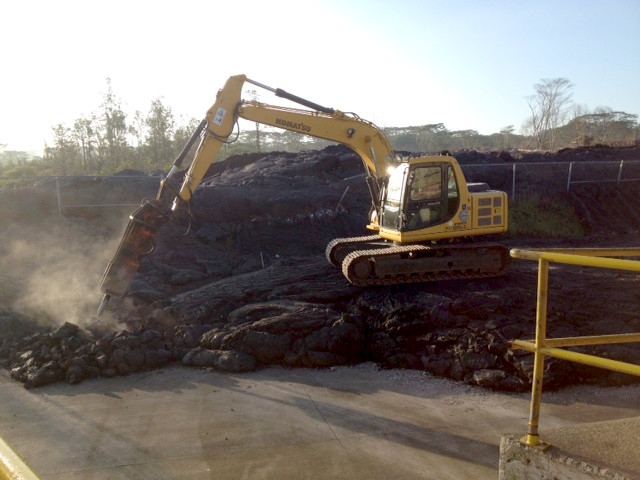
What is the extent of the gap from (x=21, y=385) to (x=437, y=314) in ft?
19.7

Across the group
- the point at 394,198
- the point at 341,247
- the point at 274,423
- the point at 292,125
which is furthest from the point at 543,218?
the point at 274,423

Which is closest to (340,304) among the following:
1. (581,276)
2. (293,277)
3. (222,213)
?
(293,277)

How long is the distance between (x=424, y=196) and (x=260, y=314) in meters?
3.75

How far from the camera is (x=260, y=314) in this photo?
972 centimetres

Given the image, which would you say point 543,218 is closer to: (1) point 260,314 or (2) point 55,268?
(1) point 260,314

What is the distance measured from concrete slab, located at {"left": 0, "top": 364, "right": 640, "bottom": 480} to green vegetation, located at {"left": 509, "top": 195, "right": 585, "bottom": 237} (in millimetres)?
12177

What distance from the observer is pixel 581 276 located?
1077cm

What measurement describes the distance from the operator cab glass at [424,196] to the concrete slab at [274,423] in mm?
3391

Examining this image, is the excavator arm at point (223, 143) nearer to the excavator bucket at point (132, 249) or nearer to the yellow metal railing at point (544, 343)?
the excavator bucket at point (132, 249)

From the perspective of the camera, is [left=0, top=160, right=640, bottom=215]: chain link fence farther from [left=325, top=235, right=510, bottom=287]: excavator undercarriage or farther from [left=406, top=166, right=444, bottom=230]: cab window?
[left=406, top=166, right=444, bottom=230]: cab window

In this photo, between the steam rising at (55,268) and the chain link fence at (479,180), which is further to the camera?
the chain link fence at (479,180)

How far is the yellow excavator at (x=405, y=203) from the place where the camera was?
1048 cm

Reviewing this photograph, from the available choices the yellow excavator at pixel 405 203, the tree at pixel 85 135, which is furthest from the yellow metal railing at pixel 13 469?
the tree at pixel 85 135

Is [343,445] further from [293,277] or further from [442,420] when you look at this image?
[293,277]
